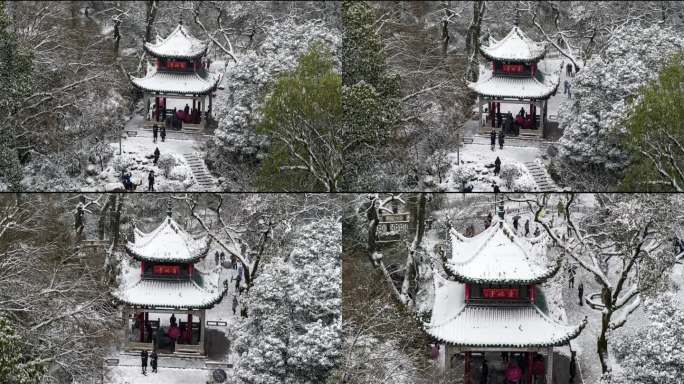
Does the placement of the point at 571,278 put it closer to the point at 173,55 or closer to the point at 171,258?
the point at 171,258

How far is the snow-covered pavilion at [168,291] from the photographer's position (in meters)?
32.2

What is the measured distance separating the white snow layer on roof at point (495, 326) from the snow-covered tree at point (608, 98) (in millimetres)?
3504

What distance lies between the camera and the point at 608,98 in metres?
32.5

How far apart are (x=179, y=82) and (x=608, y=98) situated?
30.5ft

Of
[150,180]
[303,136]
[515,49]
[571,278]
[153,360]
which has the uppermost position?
[515,49]

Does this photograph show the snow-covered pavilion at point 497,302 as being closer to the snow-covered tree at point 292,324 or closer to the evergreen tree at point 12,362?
the snow-covered tree at point 292,324

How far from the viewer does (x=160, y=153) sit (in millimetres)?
34250

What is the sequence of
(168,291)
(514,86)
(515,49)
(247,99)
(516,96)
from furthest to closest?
(515,49) < (514,86) < (516,96) < (247,99) < (168,291)

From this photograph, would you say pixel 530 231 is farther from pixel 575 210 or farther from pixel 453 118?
pixel 453 118

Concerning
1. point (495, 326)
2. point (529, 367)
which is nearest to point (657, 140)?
point (495, 326)

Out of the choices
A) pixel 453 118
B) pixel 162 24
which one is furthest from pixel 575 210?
pixel 162 24

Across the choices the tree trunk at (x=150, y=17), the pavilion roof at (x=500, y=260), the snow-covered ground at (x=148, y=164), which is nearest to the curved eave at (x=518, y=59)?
the pavilion roof at (x=500, y=260)

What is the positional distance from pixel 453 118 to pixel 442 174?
1.29 m

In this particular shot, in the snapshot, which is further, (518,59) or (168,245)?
(518,59)
